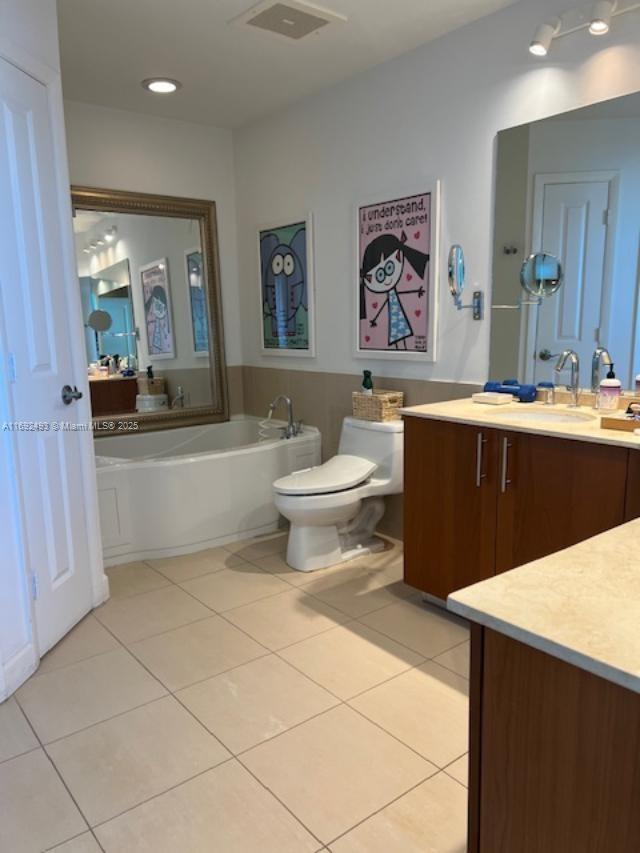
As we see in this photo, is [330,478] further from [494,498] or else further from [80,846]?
[80,846]

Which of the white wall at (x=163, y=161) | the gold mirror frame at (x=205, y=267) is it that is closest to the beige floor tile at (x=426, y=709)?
the gold mirror frame at (x=205, y=267)

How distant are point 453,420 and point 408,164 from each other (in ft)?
4.66

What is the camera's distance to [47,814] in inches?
60.8

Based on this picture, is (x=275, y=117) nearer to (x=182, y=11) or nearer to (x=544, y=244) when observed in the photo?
(x=182, y=11)

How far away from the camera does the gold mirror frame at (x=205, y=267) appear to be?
3.57m

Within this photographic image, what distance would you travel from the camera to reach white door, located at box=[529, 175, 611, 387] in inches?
88.9

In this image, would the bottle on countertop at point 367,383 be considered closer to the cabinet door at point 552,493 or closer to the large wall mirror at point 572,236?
the large wall mirror at point 572,236

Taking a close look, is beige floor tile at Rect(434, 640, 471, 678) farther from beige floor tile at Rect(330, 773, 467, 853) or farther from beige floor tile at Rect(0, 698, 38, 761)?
beige floor tile at Rect(0, 698, 38, 761)

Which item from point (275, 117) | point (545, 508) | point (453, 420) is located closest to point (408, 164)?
point (275, 117)

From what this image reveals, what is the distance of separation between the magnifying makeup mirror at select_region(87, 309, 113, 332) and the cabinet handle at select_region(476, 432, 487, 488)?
7.80 feet

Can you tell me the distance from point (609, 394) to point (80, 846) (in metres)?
2.08

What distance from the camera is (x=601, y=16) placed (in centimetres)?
206

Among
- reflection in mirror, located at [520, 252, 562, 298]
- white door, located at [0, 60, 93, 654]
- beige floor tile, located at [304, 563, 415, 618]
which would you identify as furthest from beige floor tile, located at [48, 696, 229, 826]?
reflection in mirror, located at [520, 252, 562, 298]

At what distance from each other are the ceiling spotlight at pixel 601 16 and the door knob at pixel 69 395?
2.29m
